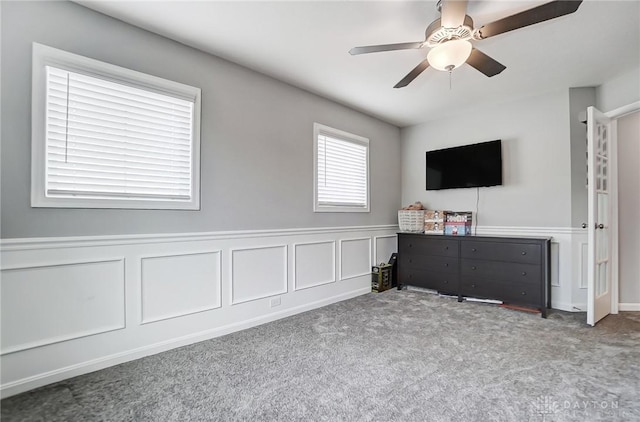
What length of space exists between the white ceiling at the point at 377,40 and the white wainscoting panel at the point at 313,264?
1.89 metres

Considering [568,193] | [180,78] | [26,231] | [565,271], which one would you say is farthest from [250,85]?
[565,271]

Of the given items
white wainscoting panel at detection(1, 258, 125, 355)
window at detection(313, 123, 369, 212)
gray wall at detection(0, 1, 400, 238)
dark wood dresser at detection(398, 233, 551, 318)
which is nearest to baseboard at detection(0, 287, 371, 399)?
white wainscoting panel at detection(1, 258, 125, 355)

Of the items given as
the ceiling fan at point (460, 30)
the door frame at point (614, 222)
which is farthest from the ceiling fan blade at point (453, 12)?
the door frame at point (614, 222)

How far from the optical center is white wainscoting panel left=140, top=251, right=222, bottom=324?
2441mm

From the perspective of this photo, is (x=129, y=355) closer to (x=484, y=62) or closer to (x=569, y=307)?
(x=484, y=62)

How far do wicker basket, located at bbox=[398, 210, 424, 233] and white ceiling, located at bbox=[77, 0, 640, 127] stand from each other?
166 centimetres

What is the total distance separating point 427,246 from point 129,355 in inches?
140

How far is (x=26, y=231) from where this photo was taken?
1948 mm

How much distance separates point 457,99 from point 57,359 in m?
4.66

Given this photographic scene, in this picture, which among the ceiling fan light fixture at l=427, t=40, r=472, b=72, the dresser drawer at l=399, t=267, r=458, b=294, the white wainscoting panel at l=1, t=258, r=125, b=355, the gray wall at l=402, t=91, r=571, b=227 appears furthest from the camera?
the dresser drawer at l=399, t=267, r=458, b=294

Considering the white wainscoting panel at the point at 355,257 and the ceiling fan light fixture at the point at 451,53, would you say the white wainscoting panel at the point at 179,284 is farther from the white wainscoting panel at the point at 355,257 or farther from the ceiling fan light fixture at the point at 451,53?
the ceiling fan light fixture at the point at 451,53

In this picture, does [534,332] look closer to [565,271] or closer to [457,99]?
[565,271]

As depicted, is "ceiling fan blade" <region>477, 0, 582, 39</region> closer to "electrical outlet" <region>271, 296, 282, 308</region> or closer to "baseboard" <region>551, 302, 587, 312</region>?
"electrical outlet" <region>271, 296, 282, 308</region>

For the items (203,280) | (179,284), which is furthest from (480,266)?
(179,284)
